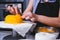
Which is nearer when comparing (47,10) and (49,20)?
(49,20)

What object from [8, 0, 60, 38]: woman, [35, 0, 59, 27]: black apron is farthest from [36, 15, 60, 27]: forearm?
[35, 0, 59, 27]: black apron

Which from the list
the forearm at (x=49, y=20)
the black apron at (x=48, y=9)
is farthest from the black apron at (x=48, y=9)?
the forearm at (x=49, y=20)

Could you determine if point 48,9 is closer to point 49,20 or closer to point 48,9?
point 48,9

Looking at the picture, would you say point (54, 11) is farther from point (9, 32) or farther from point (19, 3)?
point (19, 3)

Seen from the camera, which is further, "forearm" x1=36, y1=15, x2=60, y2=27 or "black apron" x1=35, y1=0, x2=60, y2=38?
"black apron" x1=35, y1=0, x2=60, y2=38

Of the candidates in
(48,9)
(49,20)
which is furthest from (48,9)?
(49,20)

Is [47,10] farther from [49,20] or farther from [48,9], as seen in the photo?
[49,20]

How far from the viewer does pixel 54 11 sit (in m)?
1.01

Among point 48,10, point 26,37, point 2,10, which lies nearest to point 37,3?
point 48,10

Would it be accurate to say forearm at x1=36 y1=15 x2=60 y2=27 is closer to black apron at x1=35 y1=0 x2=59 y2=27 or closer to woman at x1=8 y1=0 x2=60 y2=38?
woman at x1=8 y1=0 x2=60 y2=38

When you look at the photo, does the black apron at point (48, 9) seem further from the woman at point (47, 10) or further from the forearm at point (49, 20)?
the forearm at point (49, 20)

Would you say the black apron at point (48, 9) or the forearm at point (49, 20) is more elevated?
the black apron at point (48, 9)

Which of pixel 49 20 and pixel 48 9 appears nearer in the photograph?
pixel 49 20

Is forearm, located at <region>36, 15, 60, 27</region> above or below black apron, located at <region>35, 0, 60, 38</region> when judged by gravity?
below
